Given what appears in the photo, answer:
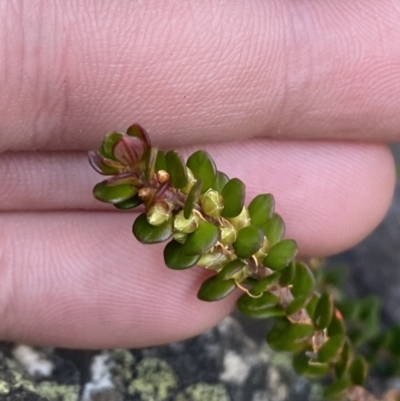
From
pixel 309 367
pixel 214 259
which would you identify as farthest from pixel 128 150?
pixel 309 367

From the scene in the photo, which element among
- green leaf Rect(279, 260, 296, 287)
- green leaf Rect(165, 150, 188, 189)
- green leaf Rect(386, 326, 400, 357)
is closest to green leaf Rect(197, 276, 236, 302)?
green leaf Rect(279, 260, 296, 287)

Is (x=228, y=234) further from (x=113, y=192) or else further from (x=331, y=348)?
(x=331, y=348)

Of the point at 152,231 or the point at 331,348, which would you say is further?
the point at 331,348

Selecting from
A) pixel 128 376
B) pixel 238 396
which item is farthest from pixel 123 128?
pixel 238 396

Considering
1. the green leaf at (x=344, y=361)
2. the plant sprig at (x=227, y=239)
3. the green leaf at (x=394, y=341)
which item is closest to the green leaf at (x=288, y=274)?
the plant sprig at (x=227, y=239)

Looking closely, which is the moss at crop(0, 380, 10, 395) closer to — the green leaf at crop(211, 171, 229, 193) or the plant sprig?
the plant sprig

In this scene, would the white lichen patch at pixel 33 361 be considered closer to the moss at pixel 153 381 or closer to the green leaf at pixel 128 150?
the moss at pixel 153 381
